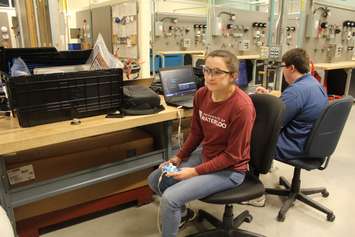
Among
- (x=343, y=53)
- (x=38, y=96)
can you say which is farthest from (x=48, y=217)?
(x=343, y=53)

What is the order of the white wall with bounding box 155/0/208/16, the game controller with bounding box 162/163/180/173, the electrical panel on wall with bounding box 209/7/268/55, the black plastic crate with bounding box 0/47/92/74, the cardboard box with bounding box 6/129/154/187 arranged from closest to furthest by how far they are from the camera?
the game controller with bounding box 162/163/180/173 → the cardboard box with bounding box 6/129/154/187 → the black plastic crate with bounding box 0/47/92/74 → the electrical panel on wall with bounding box 209/7/268/55 → the white wall with bounding box 155/0/208/16

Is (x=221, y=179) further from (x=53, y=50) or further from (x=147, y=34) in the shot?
(x=147, y=34)

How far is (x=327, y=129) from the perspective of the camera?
1984 millimetres

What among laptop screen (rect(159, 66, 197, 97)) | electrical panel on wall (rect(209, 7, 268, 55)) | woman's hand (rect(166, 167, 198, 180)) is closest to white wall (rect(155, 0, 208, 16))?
electrical panel on wall (rect(209, 7, 268, 55))

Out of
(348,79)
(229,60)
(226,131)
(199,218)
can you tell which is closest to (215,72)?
(229,60)

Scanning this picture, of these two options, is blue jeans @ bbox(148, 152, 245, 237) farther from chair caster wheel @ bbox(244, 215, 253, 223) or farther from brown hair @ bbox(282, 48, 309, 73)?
brown hair @ bbox(282, 48, 309, 73)

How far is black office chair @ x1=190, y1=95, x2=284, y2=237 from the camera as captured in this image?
5.03ft

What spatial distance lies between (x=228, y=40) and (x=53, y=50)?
5.14 meters

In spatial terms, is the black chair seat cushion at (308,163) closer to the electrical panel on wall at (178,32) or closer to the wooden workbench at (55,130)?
the wooden workbench at (55,130)

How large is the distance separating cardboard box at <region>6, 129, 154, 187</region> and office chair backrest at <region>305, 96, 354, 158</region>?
3.73 feet

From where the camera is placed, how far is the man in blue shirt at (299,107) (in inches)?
79.4

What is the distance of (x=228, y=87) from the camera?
1559 mm

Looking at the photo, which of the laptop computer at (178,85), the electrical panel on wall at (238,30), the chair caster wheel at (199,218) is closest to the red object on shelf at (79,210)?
the chair caster wheel at (199,218)

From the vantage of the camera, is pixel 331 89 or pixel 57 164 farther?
pixel 331 89
